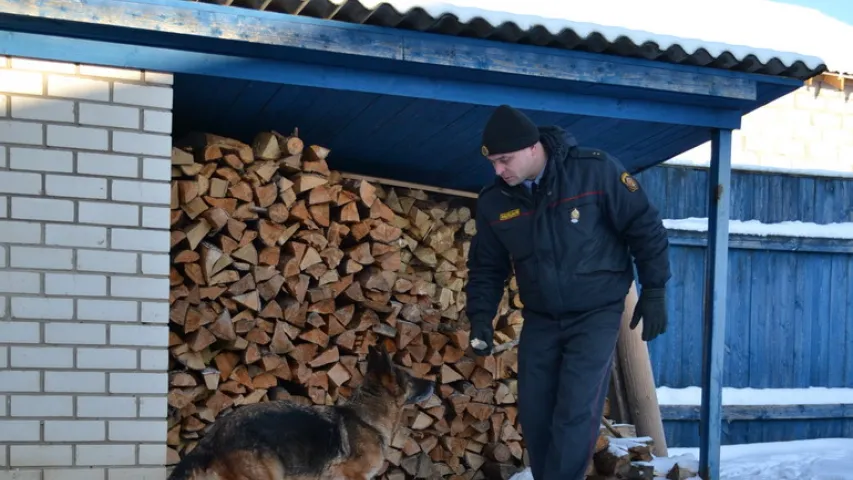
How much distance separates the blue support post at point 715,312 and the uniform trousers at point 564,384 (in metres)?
1.63

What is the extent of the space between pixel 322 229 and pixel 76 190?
1686 mm

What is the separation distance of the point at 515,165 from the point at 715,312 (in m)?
2.17

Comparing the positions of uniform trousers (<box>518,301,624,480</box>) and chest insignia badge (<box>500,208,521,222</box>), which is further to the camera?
chest insignia badge (<box>500,208,521,222</box>)

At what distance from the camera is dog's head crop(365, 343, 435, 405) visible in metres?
4.79

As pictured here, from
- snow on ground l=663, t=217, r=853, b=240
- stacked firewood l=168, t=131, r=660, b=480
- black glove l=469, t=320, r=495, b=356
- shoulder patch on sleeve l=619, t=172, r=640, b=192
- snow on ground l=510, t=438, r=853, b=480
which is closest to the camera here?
shoulder patch on sleeve l=619, t=172, r=640, b=192

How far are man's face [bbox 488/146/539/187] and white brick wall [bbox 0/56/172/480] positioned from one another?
1605 millimetres

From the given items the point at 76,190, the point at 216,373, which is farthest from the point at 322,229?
the point at 76,190

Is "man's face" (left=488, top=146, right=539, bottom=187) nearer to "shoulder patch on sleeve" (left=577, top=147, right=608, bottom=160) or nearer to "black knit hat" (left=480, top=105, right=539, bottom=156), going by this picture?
"black knit hat" (left=480, top=105, right=539, bottom=156)

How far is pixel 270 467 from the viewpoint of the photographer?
4176 mm

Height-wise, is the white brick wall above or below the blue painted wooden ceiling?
below

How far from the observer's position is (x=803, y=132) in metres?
11.4

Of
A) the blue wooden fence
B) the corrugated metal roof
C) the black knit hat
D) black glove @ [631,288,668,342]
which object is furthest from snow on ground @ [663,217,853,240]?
the black knit hat

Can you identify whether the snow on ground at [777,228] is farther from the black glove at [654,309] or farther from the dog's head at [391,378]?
the black glove at [654,309]

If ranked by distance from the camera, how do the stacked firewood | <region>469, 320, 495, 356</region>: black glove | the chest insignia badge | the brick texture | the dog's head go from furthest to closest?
the brick texture → the stacked firewood → the dog's head → <region>469, 320, 495, 356</region>: black glove → the chest insignia badge
